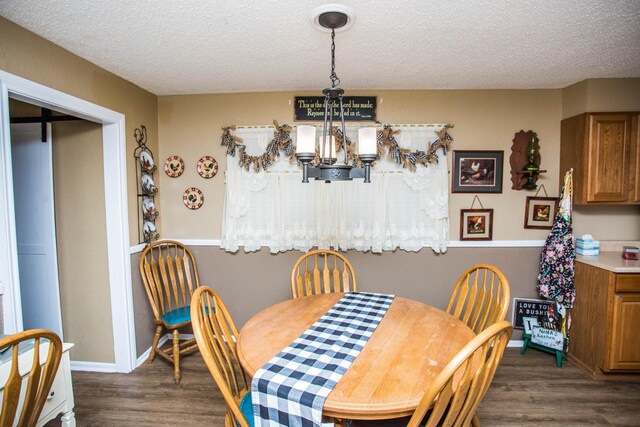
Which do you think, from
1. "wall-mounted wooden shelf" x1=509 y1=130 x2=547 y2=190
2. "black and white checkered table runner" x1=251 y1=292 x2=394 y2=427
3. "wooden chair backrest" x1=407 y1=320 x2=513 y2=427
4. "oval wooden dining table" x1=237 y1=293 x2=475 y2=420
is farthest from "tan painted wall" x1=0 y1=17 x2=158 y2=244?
"wall-mounted wooden shelf" x1=509 y1=130 x2=547 y2=190

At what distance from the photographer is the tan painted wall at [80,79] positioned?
168 centimetres

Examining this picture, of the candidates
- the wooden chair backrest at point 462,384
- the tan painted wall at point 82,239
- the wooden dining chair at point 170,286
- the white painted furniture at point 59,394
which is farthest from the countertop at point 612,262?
the tan painted wall at point 82,239

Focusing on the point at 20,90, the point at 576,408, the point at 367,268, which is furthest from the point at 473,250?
the point at 20,90

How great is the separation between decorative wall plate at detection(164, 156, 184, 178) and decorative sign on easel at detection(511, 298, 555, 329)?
3389 mm

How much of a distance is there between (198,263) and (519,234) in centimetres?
307

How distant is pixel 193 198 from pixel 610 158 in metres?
3.64

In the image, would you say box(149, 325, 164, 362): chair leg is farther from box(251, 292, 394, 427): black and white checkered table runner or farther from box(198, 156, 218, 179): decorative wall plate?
box(251, 292, 394, 427): black and white checkered table runner

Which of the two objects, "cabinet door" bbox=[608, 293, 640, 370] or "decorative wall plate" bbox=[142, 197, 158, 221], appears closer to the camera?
"cabinet door" bbox=[608, 293, 640, 370]

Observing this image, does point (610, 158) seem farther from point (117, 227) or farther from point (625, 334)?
point (117, 227)

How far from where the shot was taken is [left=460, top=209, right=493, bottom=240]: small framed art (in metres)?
2.83

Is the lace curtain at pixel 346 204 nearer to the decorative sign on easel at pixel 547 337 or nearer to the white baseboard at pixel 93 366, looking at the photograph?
the decorative sign on easel at pixel 547 337

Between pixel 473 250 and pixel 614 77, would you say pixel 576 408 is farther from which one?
pixel 614 77

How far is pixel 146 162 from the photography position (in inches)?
106

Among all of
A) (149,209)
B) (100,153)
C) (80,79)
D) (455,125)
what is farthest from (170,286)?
(455,125)
